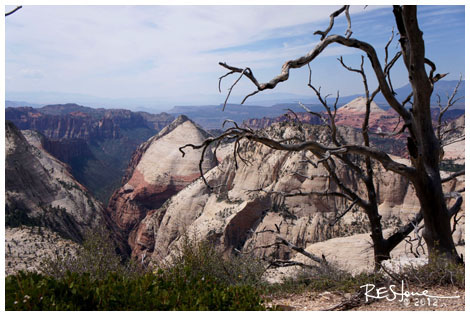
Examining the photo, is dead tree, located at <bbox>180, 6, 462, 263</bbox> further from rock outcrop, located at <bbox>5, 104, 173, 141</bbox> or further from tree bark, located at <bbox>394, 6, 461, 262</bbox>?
rock outcrop, located at <bbox>5, 104, 173, 141</bbox>

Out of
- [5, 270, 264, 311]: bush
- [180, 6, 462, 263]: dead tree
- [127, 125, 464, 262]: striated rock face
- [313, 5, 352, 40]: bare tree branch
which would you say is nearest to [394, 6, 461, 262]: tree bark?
[180, 6, 462, 263]: dead tree

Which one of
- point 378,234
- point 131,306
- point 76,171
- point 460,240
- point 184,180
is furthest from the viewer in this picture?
point 76,171

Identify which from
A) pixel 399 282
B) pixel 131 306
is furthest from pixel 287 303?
pixel 131 306

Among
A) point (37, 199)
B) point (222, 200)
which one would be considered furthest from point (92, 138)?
point (222, 200)

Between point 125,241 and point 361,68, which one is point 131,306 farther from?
point 125,241

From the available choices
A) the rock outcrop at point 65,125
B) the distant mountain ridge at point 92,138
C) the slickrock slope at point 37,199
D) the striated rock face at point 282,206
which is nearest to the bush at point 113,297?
the striated rock face at point 282,206

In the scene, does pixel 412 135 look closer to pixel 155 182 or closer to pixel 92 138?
pixel 155 182
